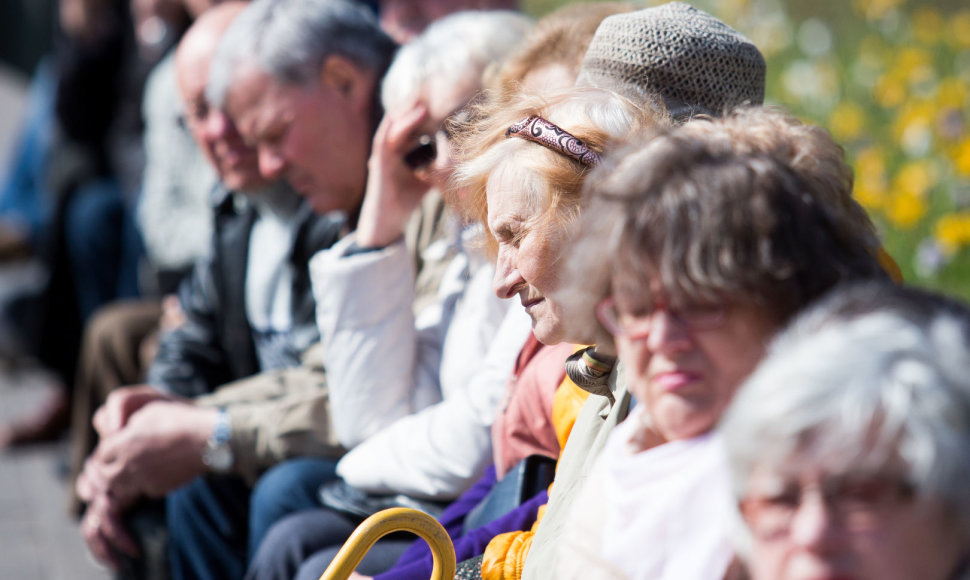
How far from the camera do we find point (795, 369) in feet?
3.07

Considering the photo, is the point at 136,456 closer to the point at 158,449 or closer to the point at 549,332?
the point at 158,449

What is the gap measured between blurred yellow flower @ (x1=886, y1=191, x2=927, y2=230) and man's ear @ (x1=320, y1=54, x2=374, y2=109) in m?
1.90

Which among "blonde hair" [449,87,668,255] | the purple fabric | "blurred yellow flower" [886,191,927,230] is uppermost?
"blonde hair" [449,87,668,255]

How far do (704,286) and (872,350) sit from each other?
19 centimetres

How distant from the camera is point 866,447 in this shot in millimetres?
890

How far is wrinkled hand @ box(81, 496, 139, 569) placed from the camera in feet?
9.72

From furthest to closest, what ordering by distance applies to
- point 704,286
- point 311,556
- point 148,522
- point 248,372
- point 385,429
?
point 248,372 < point 148,522 < point 385,429 < point 311,556 < point 704,286

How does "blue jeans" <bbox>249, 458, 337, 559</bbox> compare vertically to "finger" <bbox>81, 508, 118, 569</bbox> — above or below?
above

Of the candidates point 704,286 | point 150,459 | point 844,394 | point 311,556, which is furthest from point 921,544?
point 150,459

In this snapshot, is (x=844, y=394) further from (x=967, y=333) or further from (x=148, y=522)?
(x=148, y=522)

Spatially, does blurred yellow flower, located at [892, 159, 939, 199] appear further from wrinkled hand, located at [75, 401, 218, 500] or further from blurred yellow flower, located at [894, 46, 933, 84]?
wrinkled hand, located at [75, 401, 218, 500]

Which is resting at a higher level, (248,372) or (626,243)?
(626,243)

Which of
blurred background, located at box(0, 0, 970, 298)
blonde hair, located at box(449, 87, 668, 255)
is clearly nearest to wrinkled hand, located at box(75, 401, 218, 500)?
blonde hair, located at box(449, 87, 668, 255)

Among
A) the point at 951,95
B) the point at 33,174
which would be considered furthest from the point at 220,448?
the point at 33,174
